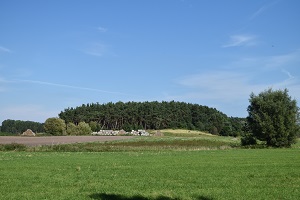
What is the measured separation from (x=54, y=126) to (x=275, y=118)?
107709mm

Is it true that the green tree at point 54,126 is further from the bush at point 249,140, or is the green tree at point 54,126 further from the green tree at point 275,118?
the green tree at point 275,118

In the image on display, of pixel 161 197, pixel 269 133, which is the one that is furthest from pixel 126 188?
pixel 269 133

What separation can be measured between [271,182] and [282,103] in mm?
63676

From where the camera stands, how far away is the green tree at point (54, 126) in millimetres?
157775

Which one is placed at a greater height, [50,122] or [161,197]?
[50,122]

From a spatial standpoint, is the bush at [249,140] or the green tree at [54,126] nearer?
the bush at [249,140]

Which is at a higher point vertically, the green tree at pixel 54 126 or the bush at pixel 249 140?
the green tree at pixel 54 126

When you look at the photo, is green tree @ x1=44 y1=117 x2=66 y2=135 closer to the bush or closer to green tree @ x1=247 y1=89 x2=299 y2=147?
the bush

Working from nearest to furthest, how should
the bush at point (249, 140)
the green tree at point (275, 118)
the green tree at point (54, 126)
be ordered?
the green tree at point (275, 118) < the bush at point (249, 140) < the green tree at point (54, 126)

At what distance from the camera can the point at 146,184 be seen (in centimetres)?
1953

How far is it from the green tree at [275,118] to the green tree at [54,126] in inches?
3836

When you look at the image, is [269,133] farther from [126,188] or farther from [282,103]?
[126,188]

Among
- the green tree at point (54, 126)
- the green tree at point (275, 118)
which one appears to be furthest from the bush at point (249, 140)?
the green tree at point (54, 126)

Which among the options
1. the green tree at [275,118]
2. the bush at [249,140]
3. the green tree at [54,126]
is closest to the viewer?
the green tree at [275,118]
